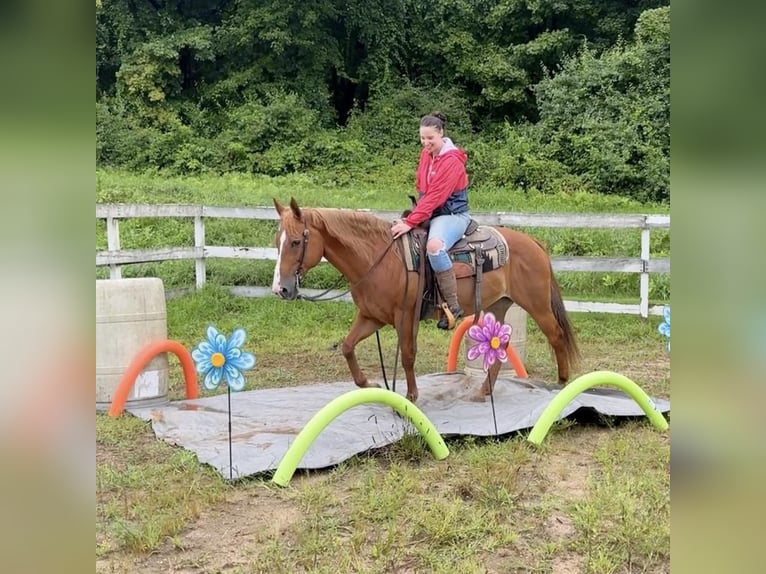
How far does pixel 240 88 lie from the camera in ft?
69.9

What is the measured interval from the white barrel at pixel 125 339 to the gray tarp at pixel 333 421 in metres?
0.17

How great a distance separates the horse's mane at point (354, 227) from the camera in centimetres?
490

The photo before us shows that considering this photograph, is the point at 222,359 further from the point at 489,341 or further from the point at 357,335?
the point at 489,341

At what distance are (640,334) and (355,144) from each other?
12.2 meters

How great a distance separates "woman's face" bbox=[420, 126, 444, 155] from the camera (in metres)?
4.88

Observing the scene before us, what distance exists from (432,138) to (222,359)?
85.1 inches

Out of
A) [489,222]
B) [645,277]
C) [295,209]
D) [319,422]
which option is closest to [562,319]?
[295,209]

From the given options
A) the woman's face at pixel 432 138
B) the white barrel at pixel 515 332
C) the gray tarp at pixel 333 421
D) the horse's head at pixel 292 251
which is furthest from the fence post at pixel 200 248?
the woman's face at pixel 432 138

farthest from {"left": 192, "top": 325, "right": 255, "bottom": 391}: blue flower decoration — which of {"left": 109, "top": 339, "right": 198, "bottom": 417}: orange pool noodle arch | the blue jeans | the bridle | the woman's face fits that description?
the woman's face

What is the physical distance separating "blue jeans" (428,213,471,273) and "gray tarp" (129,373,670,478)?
1.08 m

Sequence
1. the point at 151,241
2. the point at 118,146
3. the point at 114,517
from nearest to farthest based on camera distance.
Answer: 1. the point at 114,517
2. the point at 151,241
3. the point at 118,146
